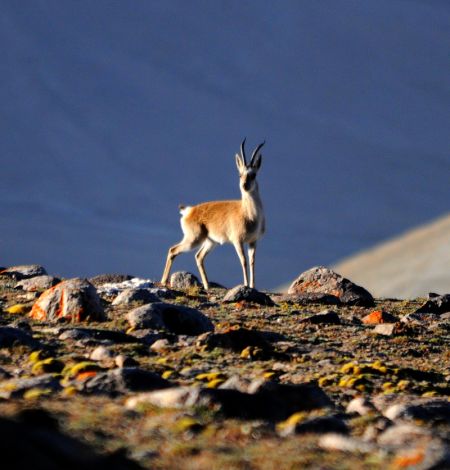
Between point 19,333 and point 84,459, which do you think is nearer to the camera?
point 84,459

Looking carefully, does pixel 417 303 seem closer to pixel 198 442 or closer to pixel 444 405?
pixel 444 405

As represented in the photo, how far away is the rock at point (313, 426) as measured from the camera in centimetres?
822

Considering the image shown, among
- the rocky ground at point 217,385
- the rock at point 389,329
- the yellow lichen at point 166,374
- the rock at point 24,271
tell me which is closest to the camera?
the rocky ground at point 217,385

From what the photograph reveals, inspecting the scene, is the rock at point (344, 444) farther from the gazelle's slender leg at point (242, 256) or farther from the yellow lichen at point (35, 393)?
the gazelle's slender leg at point (242, 256)

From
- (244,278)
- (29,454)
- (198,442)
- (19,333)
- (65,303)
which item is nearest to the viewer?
(29,454)

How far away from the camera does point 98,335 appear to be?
42.8 feet

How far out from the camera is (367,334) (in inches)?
601

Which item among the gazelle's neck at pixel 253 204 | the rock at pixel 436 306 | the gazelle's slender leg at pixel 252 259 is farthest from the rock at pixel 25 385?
the gazelle's neck at pixel 253 204

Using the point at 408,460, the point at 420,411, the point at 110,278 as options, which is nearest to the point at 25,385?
the point at 408,460

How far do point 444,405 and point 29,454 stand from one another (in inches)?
229

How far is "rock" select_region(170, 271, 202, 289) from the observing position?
25.3 m

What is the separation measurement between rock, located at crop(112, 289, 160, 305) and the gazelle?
23.2 ft

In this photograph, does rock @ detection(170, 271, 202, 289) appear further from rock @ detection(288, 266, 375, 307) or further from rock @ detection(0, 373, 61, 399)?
rock @ detection(0, 373, 61, 399)

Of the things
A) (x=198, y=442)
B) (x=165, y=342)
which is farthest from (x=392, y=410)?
(x=165, y=342)
